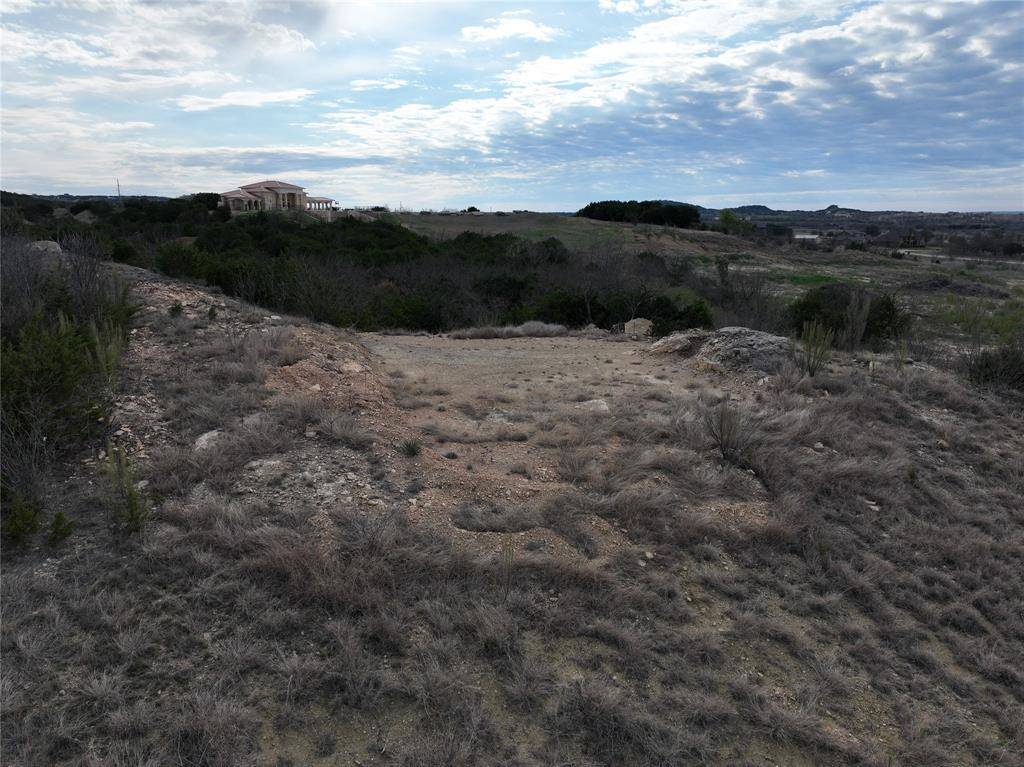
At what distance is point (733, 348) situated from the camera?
8.66 metres

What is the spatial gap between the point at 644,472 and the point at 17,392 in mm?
4535

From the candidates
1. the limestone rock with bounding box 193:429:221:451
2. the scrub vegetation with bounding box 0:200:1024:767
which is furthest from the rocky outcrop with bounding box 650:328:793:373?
the limestone rock with bounding box 193:429:221:451

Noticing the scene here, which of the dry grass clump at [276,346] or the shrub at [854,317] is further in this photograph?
the shrub at [854,317]

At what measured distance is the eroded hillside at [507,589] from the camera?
270 centimetres

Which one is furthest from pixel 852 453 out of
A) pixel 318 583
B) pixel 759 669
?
pixel 318 583

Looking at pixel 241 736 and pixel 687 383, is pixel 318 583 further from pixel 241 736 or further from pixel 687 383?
pixel 687 383

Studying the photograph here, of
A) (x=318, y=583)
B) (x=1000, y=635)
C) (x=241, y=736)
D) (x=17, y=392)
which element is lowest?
(x=1000, y=635)

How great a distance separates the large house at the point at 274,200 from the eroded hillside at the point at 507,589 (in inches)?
1355

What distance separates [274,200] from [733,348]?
140ft

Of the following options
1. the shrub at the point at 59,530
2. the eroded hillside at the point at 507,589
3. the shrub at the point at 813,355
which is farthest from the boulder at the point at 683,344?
the shrub at the point at 59,530

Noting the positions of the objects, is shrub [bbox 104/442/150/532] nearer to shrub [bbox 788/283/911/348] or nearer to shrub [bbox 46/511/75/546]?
shrub [bbox 46/511/75/546]

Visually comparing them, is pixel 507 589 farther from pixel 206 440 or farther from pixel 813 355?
pixel 813 355

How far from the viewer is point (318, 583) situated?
3.28 m

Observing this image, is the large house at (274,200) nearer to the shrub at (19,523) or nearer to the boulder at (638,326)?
the boulder at (638,326)
